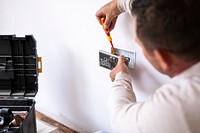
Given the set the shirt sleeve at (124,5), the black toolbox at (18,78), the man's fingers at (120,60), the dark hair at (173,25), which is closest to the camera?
the dark hair at (173,25)

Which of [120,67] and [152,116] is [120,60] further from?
[152,116]

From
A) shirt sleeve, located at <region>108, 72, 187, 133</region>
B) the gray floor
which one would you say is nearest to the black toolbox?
the gray floor

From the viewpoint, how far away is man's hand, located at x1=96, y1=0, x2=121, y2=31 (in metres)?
1.11

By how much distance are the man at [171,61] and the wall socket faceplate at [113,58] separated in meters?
0.34

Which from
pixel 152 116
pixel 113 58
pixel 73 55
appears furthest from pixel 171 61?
pixel 73 55

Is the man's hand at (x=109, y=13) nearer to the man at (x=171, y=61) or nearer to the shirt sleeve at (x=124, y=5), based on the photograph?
the shirt sleeve at (x=124, y=5)

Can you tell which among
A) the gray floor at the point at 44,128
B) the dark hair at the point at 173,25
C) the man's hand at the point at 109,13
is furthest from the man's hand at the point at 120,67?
the gray floor at the point at 44,128

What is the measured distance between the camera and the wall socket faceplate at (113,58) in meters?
1.15

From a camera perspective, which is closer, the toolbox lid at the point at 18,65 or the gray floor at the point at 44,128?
the toolbox lid at the point at 18,65

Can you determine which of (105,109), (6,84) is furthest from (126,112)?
(6,84)

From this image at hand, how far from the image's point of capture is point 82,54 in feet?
4.47

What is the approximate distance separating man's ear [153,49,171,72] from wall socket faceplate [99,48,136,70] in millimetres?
385

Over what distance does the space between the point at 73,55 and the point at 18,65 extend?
247mm

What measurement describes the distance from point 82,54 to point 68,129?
1.40ft
